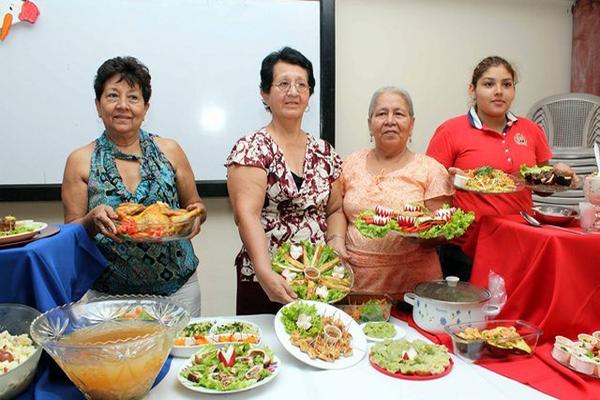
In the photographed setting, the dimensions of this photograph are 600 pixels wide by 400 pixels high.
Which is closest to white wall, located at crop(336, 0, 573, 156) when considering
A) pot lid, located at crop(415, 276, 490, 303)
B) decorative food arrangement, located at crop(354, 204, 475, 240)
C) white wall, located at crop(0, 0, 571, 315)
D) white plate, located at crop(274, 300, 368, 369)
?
white wall, located at crop(0, 0, 571, 315)

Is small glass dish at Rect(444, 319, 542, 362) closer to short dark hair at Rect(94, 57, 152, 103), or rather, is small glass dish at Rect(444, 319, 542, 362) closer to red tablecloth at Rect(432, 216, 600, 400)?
red tablecloth at Rect(432, 216, 600, 400)

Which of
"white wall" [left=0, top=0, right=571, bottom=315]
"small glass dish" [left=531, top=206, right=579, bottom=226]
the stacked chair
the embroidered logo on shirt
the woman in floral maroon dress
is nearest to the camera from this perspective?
"small glass dish" [left=531, top=206, right=579, bottom=226]

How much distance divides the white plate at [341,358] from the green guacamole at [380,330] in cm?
6

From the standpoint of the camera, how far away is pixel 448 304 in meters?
1.64

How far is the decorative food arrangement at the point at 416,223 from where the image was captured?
1.68 m

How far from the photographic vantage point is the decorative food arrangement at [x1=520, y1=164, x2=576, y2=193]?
1.74 metres

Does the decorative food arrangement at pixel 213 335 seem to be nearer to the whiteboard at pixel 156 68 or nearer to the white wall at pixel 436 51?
the whiteboard at pixel 156 68

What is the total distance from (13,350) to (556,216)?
192 cm

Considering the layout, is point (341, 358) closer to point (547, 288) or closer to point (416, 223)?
point (416, 223)

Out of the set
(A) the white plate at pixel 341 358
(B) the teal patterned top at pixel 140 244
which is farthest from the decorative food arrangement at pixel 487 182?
(B) the teal patterned top at pixel 140 244

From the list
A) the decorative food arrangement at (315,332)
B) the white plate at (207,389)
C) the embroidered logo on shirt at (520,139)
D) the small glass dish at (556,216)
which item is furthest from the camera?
the embroidered logo on shirt at (520,139)

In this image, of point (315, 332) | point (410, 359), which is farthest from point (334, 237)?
point (410, 359)

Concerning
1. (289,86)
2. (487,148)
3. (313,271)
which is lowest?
(313,271)

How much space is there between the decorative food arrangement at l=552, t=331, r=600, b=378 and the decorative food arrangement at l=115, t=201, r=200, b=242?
4.62 ft
